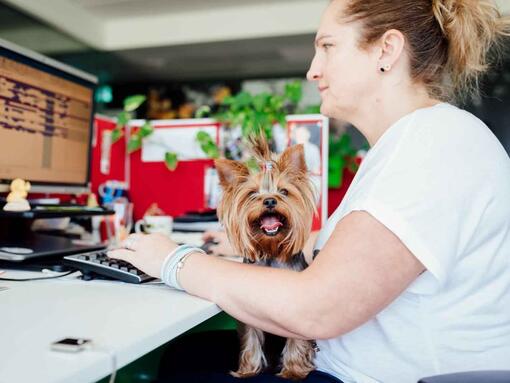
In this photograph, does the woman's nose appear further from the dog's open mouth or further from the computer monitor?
the computer monitor

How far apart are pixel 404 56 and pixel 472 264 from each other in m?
0.40

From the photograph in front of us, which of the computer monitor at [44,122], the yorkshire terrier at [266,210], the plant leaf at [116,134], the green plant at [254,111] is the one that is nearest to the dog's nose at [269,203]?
the yorkshire terrier at [266,210]

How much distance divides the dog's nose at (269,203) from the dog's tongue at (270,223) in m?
0.03

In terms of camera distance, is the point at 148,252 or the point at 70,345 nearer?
the point at 70,345

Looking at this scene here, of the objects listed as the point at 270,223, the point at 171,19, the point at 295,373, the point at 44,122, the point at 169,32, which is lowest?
the point at 295,373

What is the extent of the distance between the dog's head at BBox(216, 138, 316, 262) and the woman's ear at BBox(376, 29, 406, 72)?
26 centimetres

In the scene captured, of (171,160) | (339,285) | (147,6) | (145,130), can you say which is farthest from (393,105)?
(147,6)

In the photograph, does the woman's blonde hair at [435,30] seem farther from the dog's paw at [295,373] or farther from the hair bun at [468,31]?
the dog's paw at [295,373]

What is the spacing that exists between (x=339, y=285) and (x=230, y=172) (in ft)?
1.56

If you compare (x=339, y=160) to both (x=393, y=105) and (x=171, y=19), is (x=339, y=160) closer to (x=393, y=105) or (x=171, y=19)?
(x=393, y=105)

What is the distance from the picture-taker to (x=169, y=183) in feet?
7.46

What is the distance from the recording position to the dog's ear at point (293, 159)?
1.12m

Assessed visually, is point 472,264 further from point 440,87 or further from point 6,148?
point 6,148

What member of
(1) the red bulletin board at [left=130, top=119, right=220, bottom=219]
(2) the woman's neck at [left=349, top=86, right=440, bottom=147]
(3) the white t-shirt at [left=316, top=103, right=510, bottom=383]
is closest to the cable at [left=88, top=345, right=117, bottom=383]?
(3) the white t-shirt at [left=316, top=103, right=510, bottom=383]
